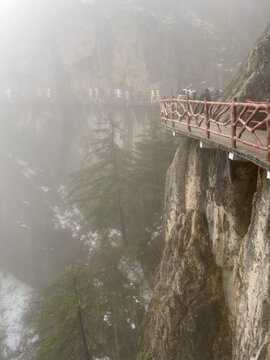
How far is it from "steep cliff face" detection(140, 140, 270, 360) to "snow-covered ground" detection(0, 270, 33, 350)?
559 inches

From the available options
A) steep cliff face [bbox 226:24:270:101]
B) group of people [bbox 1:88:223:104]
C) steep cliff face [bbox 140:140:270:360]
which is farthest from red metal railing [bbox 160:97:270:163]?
group of people [bbox 1:88:223:104]

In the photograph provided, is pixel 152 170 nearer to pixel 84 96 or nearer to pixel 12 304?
pixel 12 304

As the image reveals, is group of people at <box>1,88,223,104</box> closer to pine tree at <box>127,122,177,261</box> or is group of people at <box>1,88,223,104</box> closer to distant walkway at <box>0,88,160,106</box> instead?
distant walkway at <box>0,88,160,106</box>

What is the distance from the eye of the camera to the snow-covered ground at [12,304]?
19594 millimetres

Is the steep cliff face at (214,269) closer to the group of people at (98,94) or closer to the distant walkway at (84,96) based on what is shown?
the distant walkway at (84,96)

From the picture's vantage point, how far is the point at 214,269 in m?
8.27

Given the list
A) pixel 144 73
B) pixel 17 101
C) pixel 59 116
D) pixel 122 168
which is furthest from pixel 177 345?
pixel 17 101

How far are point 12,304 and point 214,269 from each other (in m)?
21.0

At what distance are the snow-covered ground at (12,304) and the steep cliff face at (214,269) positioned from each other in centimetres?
1421

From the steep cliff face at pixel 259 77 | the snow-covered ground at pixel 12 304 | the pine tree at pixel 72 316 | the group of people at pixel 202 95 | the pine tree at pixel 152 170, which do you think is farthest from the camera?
the snow-covered ground at pixel 12 304

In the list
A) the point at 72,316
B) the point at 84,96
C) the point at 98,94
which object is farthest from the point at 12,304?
the point at 84,96

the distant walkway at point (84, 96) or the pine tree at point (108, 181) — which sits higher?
the distant walkway at point (84, 96)

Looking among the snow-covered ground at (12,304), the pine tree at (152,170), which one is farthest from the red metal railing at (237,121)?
the snow-covered ground at (12,304)

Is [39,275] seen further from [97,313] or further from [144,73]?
[144,73]
